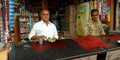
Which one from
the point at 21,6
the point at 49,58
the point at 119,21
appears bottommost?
the point at 49,58

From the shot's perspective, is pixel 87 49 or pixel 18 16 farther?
pixel 18 16

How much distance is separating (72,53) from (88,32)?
1.61m

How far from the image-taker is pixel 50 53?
6.43ft

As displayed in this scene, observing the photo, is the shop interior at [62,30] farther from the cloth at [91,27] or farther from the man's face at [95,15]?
the man's face at [95,15]

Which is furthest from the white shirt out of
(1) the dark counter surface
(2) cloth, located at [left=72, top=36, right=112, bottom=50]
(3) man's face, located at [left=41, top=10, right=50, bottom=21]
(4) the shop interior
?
(1) the dark counter surface

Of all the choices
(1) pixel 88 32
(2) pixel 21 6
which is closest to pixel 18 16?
(2) pixel 21 6

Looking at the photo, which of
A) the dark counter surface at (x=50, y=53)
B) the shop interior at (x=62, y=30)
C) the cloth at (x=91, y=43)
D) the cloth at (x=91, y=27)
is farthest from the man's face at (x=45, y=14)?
the dark counter surface at (x=50, y=53)

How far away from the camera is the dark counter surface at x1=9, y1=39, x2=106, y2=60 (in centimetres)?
182

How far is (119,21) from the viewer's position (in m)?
5.32

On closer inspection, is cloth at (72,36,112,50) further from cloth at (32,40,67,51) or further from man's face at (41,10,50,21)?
man's face at (41,10,50,21)

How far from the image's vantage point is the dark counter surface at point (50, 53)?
182cm

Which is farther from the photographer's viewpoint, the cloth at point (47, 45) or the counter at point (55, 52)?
the cloth at point (47, 45)

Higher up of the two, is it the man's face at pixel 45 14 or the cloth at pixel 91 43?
the man's face at pixel 45 14

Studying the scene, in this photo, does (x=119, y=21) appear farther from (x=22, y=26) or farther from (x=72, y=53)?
A: (x=72, y=53)
